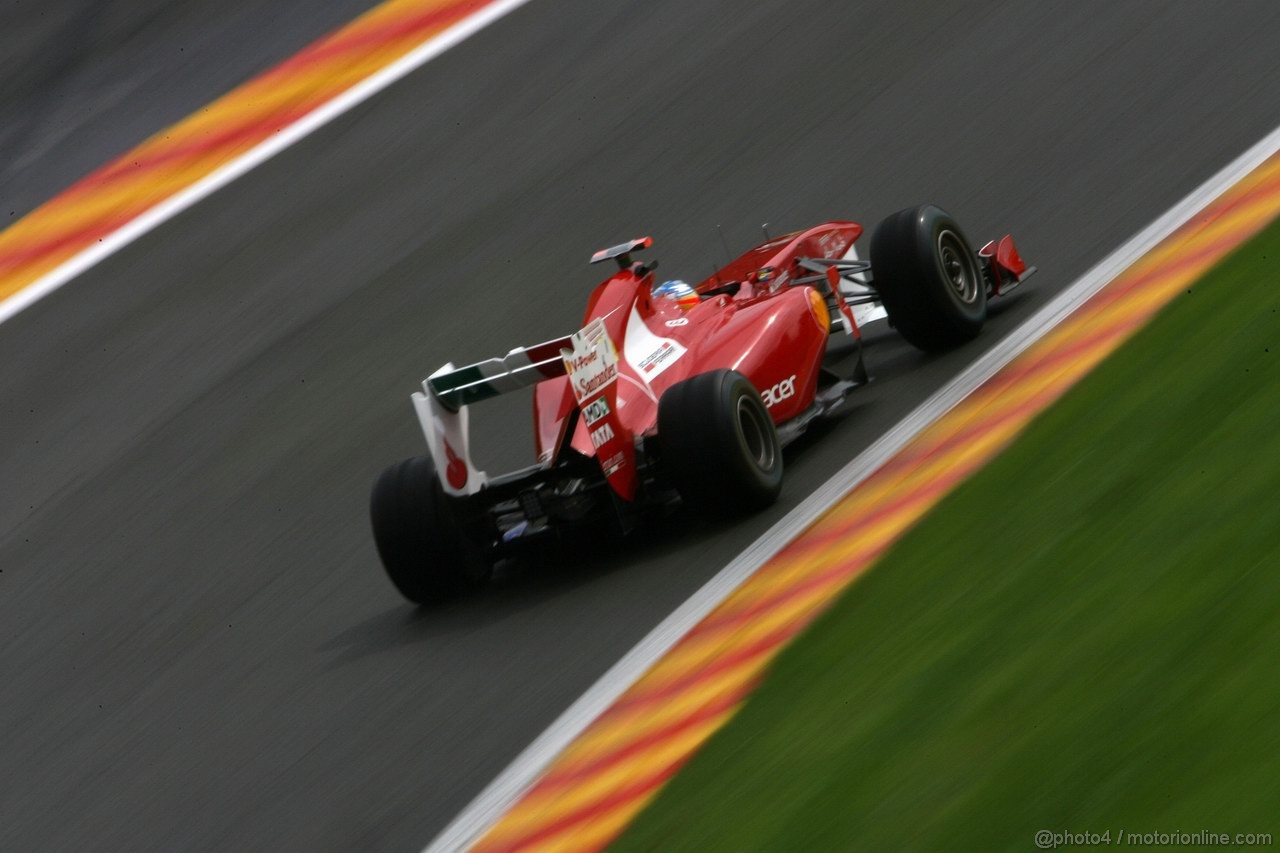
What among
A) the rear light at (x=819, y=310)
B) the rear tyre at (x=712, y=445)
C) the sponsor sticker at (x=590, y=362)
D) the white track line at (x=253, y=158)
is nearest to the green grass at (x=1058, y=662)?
the rear tyre at (x=712, y=445)

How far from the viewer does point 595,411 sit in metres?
7.11

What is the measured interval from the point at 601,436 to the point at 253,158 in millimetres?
6733

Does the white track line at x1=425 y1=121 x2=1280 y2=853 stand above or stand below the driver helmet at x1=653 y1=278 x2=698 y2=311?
below

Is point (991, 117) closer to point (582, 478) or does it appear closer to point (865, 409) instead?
point (865, 409)

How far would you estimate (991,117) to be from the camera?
11039 mm

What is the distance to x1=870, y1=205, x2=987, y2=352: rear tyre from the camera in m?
8.18

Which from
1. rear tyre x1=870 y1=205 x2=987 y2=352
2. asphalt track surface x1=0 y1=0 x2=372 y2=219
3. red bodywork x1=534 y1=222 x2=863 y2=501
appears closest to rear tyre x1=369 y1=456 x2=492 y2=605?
red bodywork x1=534 y1=222 x2=863 y2=501

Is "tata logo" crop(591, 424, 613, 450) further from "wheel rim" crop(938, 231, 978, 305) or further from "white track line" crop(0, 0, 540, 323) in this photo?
"white track line" crop(0, 0, 540, 323)

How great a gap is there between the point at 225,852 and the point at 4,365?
263 inches

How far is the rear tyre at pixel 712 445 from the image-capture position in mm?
6918

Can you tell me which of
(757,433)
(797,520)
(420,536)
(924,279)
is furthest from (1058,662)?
(924,279)

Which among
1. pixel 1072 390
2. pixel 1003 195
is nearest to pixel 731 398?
pixel 1072 390

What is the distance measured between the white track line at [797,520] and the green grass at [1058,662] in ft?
2.15

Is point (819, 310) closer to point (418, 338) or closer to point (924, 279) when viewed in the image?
point (924, 279)
